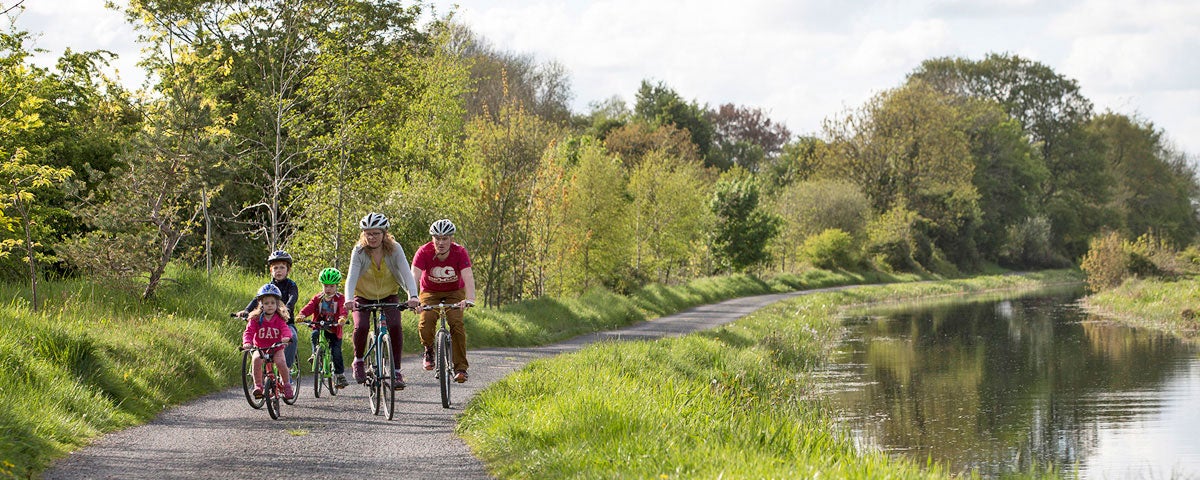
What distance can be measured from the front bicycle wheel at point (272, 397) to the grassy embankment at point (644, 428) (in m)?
1.75

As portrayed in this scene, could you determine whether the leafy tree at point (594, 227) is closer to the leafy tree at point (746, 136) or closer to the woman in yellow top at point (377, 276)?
the woman in yellow top at point (377, 276)

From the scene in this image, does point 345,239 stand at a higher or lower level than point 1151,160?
lower

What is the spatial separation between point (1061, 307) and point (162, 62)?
3288 cm

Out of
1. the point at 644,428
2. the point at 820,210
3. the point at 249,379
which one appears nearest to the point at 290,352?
the point at 249,379

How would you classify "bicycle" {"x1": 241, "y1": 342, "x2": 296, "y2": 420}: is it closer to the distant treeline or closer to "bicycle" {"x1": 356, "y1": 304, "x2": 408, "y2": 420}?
"bicycle" {"x1": 356, "y1": 304, "x2": 408, "y2": 420}

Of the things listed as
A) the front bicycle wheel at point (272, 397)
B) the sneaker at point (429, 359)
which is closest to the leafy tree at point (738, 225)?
the sneaker at point (429, 359)

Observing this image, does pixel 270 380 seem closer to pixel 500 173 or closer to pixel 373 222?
pixel 373 222

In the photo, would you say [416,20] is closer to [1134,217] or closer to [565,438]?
[565,438]

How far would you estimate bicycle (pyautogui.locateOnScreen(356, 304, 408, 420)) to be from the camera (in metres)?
10.4

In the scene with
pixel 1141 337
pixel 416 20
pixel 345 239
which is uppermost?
pixel 416 20

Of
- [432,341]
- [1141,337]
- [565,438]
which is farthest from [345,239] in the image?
[1141,337]

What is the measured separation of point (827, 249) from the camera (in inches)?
2279

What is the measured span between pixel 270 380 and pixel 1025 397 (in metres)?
13.5

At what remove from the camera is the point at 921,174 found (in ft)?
217
